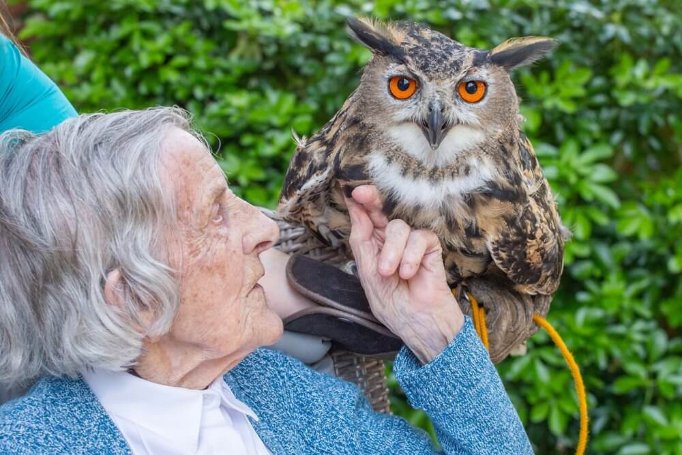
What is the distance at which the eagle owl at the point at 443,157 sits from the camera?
1.59m

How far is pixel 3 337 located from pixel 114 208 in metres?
0.27

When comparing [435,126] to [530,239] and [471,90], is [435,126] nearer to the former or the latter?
[471,90]

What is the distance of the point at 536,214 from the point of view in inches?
66.4

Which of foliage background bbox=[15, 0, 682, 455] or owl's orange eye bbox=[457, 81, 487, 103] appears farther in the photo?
foliage background bbox=[15, 0, 682, 455]

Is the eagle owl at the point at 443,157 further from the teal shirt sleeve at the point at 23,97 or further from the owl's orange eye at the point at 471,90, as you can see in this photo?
the teal shirt sleeve at the point at 23,97

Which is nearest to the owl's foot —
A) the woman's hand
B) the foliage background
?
the woman's hand

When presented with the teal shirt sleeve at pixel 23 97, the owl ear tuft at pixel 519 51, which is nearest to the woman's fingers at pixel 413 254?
the owl ear tuft at pixel 519 51

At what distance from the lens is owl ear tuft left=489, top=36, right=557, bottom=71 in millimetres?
1636

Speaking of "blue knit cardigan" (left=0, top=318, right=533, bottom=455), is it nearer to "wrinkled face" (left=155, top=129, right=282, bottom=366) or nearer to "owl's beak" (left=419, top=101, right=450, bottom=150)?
"wrinkled face" (left=155, top=129, right=282, bottom=366)

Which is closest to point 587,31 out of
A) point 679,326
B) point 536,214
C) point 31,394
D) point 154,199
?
point 679,326

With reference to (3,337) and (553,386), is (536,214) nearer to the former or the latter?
(3,337)

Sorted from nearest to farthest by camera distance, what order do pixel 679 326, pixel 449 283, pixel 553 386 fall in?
pixel 449 283 < pixel 553 386 < pixel 679 326

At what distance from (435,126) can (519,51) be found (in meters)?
0.26

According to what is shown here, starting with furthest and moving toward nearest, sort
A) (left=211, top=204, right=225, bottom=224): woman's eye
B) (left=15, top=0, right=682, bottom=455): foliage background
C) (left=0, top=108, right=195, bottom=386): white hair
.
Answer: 1. (left=15, top=0, right=682, bottom=455): foliage background
2. (left=211, top=204, right=225, bottom=224): woman's eye
3. (left=0, top=108, right=195, bottom=386): white hair
